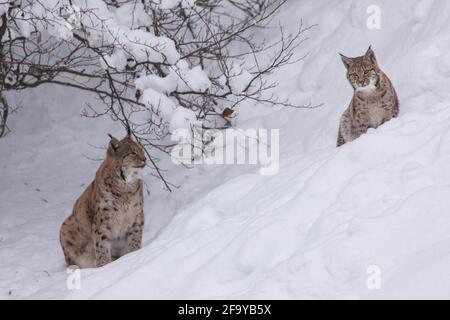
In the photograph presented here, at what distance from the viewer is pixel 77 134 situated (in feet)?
40.1

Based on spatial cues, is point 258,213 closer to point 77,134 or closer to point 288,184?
point 288,184

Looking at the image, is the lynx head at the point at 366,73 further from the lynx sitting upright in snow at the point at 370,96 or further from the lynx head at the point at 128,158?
the lynx head at the point at 128,158

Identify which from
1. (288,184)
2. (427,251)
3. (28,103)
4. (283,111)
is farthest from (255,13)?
(427,251)

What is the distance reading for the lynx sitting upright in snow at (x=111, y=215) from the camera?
844cm

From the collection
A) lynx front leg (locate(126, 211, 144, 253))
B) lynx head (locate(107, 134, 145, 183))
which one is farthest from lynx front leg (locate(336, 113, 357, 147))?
lynx front leg (locate(126, 211, 144, 253))

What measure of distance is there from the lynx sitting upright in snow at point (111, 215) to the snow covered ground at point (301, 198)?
1.23 ft

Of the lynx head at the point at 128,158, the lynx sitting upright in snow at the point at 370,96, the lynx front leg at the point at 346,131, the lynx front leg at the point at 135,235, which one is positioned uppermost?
the lynx sitting upright in snow at the point at 370,96

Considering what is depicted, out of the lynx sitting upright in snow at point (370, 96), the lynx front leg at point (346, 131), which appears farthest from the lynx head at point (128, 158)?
the lynx sitting upright in snow at point (370, 96)

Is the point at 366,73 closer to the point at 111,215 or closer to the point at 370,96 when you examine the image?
the point at 370,96

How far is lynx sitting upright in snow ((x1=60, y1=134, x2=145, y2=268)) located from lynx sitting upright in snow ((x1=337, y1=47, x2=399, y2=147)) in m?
2.33

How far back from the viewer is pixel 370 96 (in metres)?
8.41

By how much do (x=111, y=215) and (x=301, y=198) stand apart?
9.10 ft

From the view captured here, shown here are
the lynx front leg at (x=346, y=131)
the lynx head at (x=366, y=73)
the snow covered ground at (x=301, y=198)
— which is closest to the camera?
the snow covered ground at (x=301, y=198)

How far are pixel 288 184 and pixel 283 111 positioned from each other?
10.9ft
